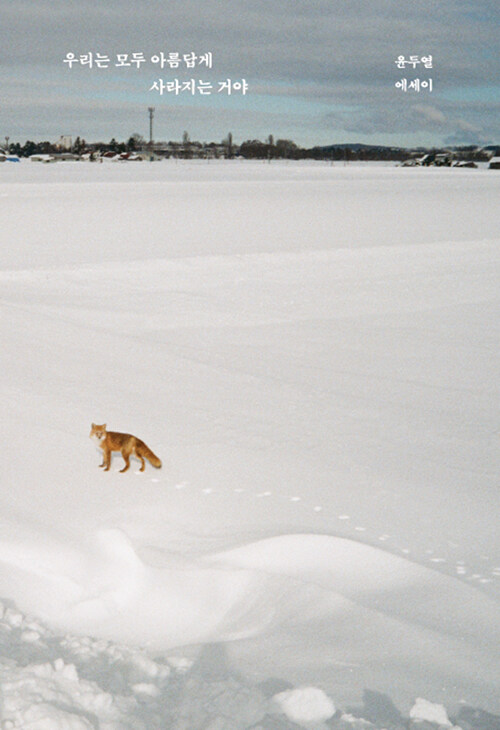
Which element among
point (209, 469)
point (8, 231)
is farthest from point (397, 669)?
point (8, 231)

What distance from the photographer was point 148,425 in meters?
5.82

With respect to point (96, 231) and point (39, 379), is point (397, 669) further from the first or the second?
point (96, 231)

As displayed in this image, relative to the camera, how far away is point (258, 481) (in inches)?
192

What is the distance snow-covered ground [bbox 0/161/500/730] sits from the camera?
10.9ft

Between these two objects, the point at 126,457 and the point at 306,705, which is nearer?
the point at 306,705

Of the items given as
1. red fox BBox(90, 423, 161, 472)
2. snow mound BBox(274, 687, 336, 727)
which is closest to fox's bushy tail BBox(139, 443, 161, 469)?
red fox BBox(90, 423, 161, 472)

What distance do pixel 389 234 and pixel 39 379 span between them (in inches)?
428

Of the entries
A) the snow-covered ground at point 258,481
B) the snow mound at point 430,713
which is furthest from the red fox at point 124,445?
the snow mound at point 430,713

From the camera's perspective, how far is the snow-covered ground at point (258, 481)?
3.33 meters

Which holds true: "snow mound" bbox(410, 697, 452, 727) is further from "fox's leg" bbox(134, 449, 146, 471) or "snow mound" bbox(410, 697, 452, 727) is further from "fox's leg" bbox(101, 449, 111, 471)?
"fox's leg" bbox(101, 449, 111, 471)

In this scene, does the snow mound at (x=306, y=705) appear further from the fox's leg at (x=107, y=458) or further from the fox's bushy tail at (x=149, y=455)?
the fox's leg at (x=107, y=458)

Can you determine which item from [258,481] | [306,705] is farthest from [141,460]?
[306,705]

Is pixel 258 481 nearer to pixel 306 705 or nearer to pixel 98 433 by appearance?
pixel 98 433

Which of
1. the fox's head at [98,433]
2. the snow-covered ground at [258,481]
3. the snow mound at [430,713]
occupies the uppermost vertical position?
the fox's head at [98,433]
